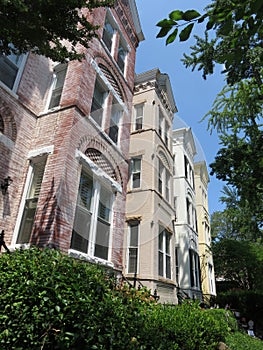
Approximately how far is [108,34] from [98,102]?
3.85 m

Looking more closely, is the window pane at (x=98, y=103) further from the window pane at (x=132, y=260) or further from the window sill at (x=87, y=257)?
the window pane at (x=132, y=260)

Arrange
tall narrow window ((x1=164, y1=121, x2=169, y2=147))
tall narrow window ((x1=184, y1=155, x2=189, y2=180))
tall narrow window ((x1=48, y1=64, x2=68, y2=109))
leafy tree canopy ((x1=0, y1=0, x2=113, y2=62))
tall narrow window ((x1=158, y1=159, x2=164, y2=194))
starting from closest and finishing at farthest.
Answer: leafy tree canopy ((x1=0, y1=0, x2=113, y2=62)) < tall narrow window ((x1=48, y1=64, x2=68, y2=109)) < tall narrow window ((x1=158, y1=159, x2=164, y2=194)) < tall narrow window ((x1=164, y1=121, x2=169, y2=147)) < tall narrow window ((x1=184, y1=155, x2=189, y2=180))

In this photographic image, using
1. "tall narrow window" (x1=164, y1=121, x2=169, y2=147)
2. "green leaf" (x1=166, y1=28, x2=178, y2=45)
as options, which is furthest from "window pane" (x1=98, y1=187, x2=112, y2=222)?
"tall narrow window" (x1=164, y1=121, x2=169, y2=147)

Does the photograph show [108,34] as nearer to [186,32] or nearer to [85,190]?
[85,190]

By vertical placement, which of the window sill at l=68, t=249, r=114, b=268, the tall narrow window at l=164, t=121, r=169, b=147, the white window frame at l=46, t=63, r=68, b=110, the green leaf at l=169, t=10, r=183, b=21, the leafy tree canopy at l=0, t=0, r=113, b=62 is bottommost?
the window sill at l=68, t=249, r=114, b=268

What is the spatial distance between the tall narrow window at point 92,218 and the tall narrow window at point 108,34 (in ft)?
20.9

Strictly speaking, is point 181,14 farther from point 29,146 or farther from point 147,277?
point 147,277

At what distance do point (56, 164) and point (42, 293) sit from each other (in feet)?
13.7

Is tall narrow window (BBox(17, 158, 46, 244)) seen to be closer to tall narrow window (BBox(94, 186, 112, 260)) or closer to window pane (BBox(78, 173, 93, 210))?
window pane (BBox(78, 173, 93, 210))

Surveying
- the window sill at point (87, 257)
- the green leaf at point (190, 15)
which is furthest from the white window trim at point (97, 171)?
the green leaf at point (190, 15)

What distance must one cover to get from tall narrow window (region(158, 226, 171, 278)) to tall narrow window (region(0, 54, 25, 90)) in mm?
8559

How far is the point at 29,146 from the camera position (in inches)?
287

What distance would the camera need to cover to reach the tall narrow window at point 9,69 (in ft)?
23.2

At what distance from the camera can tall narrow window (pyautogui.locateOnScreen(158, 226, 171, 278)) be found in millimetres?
11117
